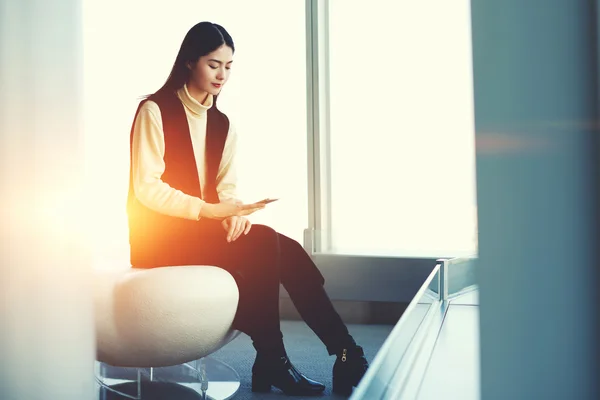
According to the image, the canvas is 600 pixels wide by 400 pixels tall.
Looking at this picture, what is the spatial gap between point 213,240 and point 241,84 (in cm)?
170

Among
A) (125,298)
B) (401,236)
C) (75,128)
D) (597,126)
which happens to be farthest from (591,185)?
(401,236)

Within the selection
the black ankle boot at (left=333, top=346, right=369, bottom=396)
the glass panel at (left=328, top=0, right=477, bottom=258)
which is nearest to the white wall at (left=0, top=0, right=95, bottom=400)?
the black ankle boot at (left=333, top=346, right=369, bottom=396)

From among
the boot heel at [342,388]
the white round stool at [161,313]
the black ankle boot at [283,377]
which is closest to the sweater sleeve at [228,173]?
the white round stool at [161,313]

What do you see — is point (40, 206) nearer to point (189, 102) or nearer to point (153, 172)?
point (153, 172)

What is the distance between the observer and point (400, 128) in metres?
3.41

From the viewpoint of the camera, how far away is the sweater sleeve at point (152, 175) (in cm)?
204

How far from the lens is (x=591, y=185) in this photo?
1.23ft

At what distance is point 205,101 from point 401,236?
160 centimetres

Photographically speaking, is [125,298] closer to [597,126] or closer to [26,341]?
[26,341]

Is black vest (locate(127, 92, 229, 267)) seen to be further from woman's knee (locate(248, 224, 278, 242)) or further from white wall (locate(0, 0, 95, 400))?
white wall (locate(0, 0, 95, 400))

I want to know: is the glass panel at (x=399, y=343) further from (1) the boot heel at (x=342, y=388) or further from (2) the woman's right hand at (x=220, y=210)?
(2) the woman's right hand at (x=220, y=210)

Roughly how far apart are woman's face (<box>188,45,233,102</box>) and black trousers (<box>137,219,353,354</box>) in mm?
495

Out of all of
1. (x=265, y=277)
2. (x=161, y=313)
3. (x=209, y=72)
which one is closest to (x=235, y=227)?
(x=265, y=277)

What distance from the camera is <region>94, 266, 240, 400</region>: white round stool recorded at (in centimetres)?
170
